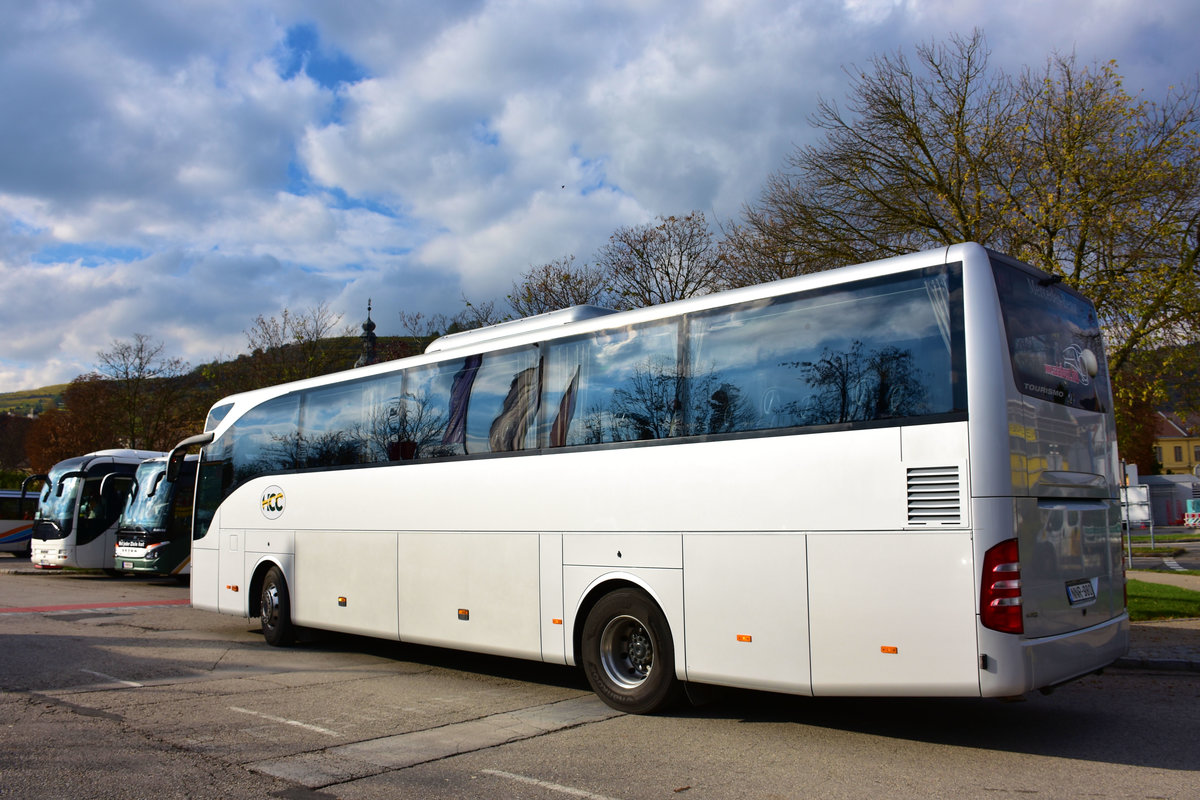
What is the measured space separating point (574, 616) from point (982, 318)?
4.24 meters

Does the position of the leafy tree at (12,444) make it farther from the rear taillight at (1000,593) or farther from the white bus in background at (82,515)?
the rear taillight at (1000,593)

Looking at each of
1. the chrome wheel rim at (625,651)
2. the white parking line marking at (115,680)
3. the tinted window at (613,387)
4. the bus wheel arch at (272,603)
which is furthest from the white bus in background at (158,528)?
the chrome wheel rim at (625,651)

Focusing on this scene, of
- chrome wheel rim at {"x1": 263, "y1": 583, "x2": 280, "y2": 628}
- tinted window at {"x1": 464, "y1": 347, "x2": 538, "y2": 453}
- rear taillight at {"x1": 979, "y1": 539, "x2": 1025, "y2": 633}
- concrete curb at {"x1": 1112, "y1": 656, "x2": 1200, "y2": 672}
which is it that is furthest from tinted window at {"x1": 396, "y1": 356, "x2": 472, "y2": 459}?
concrete curb at {"x1": 1112, "y1": 656, "x2": 1200, "y2": 672}

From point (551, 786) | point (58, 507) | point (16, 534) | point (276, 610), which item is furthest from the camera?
point (16, 534)

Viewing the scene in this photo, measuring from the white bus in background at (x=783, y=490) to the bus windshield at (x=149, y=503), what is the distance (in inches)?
518

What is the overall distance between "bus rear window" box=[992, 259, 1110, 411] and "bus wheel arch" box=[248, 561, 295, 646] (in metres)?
8.98

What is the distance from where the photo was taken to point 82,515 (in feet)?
81.9

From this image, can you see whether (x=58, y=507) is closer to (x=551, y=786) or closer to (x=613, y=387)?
(x=613, y=387)

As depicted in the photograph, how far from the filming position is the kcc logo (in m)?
12.0

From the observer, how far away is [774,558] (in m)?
6.93

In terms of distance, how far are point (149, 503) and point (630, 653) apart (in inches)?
678

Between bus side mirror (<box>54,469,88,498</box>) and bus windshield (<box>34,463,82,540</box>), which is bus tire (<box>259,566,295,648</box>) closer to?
bus windshield (<box>34,463,82,540</box>)

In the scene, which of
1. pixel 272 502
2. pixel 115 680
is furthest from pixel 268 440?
pixel 115 680

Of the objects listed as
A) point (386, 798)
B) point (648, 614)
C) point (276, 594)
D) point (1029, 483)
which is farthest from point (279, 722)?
point (1029, 483)
